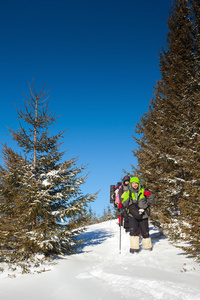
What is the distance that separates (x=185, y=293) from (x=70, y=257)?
4.58 meters

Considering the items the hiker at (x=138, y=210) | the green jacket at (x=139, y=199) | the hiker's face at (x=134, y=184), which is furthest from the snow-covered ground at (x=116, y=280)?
the hiker's face at (x=134, y=184)

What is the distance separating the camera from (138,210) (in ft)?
23.7

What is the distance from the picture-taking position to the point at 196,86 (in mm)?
Result: 12062

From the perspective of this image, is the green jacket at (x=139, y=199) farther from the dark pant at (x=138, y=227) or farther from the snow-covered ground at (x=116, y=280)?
the snow-covered ground at (x=116, y=280)

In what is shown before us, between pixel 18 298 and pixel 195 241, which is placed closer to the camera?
pixel 18 298

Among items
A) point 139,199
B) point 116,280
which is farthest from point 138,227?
point 116,280

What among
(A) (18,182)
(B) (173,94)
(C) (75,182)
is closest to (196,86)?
(B) (173,94)

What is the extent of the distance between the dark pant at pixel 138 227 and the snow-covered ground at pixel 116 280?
2.09 ft

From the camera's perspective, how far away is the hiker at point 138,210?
23.2 ft

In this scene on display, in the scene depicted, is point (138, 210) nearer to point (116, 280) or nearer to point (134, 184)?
point (134, 184)

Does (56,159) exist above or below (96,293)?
above

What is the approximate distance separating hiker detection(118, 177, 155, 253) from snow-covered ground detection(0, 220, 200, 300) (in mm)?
565

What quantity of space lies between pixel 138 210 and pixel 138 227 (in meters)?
0.59

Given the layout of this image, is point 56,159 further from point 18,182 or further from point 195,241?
point 195,241
